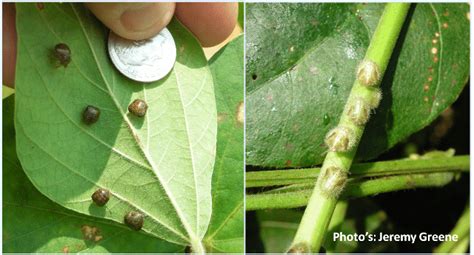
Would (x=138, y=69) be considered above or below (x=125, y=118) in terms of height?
above

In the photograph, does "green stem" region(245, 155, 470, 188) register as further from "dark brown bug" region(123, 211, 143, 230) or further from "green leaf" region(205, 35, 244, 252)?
"dark brown bug" region(123, 211, 143, 230)

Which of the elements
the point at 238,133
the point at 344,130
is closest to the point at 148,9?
the point at 238,133

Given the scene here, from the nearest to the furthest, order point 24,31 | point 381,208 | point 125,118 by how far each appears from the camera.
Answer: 1. point 24,31
2. point 125,118
3. point 381,208

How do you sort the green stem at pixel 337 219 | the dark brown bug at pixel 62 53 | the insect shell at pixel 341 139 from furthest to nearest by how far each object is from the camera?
the green stem at pixel 337 219
the insect shell at pixel 341 139
the dark brown bug at pixel 62 53

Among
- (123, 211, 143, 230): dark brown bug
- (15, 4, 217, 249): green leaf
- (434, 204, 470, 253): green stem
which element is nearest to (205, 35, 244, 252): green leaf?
(15, 4, 217, 249): green leaf

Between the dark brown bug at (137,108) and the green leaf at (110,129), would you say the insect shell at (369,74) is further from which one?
the dark brown bug at (137,108)

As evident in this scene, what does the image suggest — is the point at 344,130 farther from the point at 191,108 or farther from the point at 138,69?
the point at 138,69

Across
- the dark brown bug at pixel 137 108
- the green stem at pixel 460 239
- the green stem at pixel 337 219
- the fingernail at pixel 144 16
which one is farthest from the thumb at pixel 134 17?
the green stem at pixel 460 239
